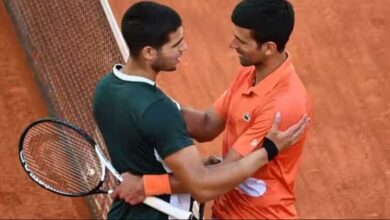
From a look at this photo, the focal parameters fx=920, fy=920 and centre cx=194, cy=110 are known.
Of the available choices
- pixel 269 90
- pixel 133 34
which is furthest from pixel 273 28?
pixel 133 34

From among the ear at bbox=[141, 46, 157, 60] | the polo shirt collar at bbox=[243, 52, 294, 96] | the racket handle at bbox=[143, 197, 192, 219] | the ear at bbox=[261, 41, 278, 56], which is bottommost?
the racket handle at bbox=[143, 197, 192, 219]

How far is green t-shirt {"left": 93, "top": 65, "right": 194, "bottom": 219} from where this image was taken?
4230mm

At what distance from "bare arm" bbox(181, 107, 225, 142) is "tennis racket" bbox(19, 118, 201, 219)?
0.49m

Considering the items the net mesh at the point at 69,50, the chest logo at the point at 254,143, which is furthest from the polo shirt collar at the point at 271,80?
the net mesh at the point at 69,50

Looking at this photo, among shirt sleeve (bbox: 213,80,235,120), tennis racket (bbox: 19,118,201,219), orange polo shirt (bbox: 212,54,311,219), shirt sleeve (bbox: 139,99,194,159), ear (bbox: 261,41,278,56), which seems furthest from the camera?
shirt sleeve (bbox: 213,80,235,120)

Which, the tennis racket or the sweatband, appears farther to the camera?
the tennis racket

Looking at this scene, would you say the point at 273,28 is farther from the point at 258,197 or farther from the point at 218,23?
the point at 218,23

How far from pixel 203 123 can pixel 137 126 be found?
83 centimetres

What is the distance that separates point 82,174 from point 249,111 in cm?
108

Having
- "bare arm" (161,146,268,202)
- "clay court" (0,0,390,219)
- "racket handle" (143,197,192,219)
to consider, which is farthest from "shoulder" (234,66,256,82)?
"clay court" (0,0,390,219)

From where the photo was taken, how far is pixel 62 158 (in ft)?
17.8

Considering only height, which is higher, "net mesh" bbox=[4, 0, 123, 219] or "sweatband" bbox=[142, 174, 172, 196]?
"sweatband" bbox=[142, 174, 172, 196]

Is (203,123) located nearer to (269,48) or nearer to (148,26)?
(269,48)

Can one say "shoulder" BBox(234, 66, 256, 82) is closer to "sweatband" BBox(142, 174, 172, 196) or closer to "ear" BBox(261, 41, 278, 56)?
"ear" BBox(261, 41, 278, 56)
